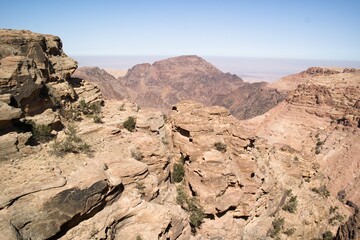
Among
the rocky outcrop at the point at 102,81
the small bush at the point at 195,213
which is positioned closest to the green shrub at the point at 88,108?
the small bush at the point at 195,213

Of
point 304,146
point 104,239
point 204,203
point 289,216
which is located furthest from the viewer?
point 304,146

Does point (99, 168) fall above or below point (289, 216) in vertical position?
above

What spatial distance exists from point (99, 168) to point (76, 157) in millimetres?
1449

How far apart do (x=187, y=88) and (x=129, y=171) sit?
151 metres

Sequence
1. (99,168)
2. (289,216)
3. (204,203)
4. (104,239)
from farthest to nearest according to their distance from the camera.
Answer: (289,216)
(204,203)
(99,168)
(104,239)

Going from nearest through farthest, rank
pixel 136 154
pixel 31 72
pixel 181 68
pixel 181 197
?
pixel 31 72, pixel 136 154, pixel 181 197, pixel 181 68

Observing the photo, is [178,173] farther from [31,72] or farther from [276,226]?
[31,72]

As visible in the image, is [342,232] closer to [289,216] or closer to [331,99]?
[289,216]

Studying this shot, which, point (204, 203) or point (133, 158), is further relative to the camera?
point (204, 203)

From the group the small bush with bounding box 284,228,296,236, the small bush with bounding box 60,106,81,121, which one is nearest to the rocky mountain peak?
the small bush with bounding box 284,228,296,236

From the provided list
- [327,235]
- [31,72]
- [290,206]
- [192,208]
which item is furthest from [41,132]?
[327,235]

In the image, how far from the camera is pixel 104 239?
13.2m

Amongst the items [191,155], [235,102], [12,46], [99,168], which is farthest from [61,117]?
[235,102]

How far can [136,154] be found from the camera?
18.8 metres
